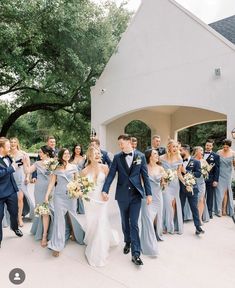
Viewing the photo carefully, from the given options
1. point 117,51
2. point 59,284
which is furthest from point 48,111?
point 59,284

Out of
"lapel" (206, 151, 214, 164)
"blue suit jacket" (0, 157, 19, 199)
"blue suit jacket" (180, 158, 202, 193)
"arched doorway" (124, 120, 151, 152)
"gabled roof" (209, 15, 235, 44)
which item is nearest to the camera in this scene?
"blue suit jacket" (0, 157, 19, 199)

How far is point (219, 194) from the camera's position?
8023 mm

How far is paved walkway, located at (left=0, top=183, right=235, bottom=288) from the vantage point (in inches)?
169

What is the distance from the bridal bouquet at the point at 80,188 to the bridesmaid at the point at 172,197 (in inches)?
80.5

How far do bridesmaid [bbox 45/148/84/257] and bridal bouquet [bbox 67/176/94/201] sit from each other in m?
0.39

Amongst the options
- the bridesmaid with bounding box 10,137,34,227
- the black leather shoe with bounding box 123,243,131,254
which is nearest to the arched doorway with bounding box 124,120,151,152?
the bridesmaid with bounding box 10,137,34,227

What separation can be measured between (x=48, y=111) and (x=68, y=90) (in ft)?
8.29

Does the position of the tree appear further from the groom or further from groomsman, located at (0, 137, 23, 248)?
the groom

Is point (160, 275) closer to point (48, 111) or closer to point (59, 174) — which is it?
point (59, 174)

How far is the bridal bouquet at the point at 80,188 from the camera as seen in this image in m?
4.95

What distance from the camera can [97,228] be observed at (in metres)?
5.03

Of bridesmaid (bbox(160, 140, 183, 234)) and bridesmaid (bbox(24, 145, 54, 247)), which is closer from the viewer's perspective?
bridesmaid (bbox(24, 145, 54, 247))

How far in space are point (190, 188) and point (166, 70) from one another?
7.20 m

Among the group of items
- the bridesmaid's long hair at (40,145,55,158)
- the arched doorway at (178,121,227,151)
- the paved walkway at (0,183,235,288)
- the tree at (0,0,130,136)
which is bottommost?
the paved walkway at (0,183,235,288)
